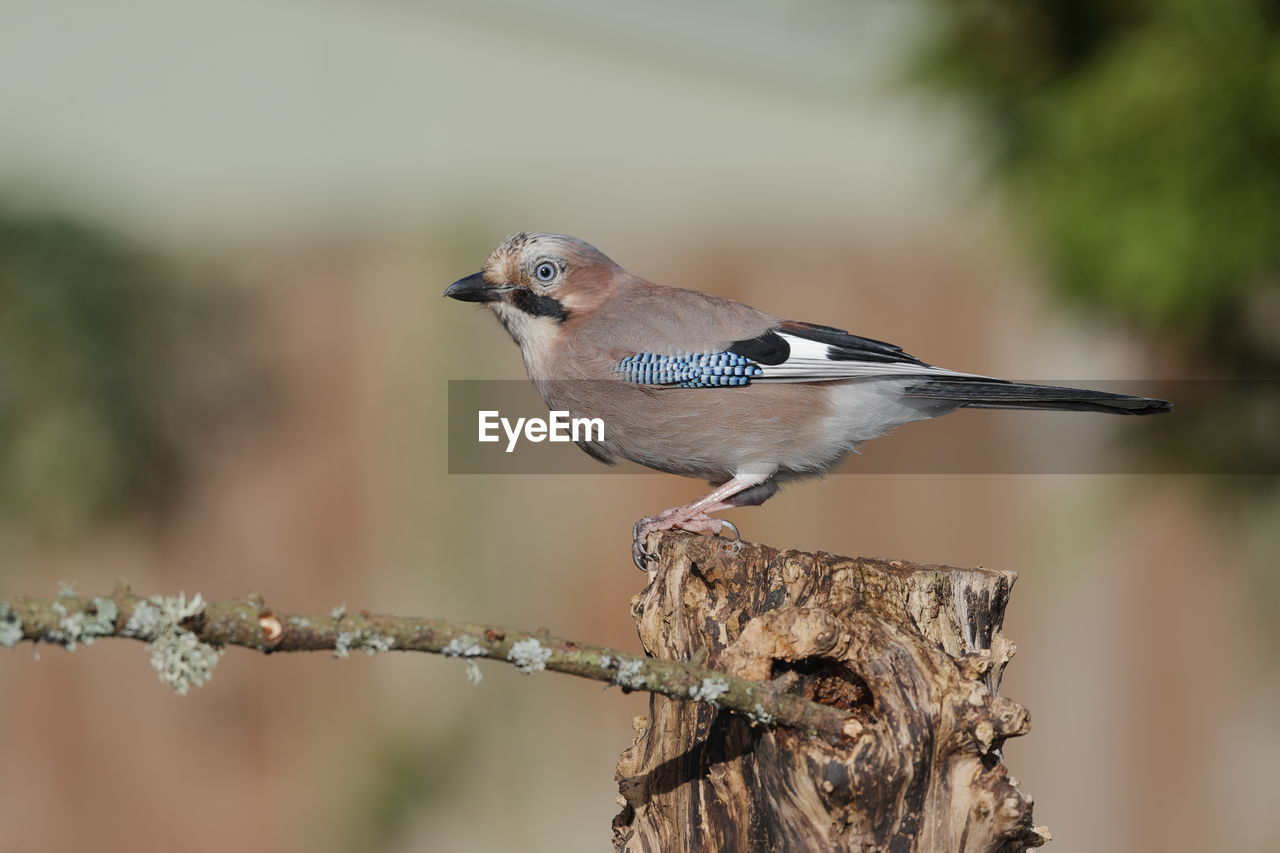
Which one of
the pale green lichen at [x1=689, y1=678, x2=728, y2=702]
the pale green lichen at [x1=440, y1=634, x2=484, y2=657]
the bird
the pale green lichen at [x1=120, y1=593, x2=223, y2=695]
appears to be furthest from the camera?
the bird

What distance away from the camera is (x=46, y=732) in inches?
266

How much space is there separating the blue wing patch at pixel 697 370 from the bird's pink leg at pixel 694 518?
33 cm

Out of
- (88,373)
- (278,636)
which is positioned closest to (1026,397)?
(278,636)

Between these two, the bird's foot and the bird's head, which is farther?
the bird's head

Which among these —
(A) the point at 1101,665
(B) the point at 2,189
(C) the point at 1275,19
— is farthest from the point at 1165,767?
(B) the point at 2,189

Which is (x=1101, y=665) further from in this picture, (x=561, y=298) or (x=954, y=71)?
(x=561, y=298)

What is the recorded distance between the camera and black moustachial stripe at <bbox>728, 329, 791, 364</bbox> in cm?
374

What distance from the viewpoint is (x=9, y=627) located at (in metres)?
1.67

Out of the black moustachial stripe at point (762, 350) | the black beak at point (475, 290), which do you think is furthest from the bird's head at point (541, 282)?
the black moustachial stripe at point (762, 350)

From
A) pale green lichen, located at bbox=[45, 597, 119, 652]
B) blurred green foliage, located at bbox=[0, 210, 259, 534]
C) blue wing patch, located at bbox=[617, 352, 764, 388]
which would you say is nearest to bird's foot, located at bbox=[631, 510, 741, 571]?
blue wing patch, located at bbox=[617, 352, 764, 388]

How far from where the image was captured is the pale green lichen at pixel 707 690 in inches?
85.8

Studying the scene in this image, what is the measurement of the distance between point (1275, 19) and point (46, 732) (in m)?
6.62

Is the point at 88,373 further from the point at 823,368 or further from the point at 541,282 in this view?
the point at 823,368

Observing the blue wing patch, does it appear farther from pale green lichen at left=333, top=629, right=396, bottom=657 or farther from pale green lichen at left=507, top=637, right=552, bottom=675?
pale green lichen at left=333, top=629, right=396, bottom=657
